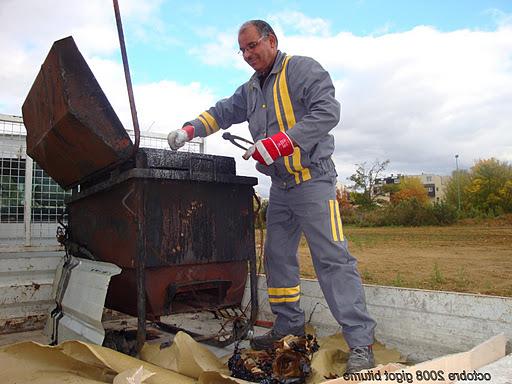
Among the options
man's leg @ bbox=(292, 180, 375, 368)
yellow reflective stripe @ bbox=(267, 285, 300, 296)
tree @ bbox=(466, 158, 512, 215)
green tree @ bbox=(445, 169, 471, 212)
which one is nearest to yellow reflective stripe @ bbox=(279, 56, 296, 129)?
man's leg @ bbox=(292, 180, 375, 368)

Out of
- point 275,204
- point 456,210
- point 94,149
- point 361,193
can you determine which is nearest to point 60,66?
point 94,149

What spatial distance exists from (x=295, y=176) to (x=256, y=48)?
83 centimetres

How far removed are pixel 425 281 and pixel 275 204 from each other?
19.7 ft

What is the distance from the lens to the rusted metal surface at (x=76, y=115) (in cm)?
255

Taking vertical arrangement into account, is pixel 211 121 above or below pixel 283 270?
above

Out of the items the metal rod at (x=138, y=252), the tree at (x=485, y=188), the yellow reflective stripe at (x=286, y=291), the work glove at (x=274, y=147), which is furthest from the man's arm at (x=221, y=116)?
the tree at (x=485, y=188)

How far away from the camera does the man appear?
250 cm

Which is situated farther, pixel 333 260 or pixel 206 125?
pixel 206 125

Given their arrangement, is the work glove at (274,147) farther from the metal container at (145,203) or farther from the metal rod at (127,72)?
the metal rod at (127,72)

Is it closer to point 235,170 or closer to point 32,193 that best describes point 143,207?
point 235,170

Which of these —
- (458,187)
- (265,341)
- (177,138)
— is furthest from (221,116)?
(458,187)

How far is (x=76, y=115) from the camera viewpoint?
2.52 metres

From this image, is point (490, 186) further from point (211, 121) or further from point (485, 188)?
point (211, 121)

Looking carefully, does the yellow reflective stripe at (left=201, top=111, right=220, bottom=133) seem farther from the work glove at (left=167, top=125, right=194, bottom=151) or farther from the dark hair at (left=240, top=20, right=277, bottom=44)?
the dark hair at (left=240, top=20, right=277, bottom=44)
